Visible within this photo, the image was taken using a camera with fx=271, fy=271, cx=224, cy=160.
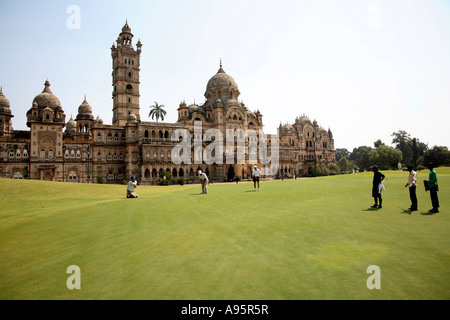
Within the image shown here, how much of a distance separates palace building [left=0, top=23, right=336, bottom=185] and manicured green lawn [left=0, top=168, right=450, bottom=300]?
1740 inches

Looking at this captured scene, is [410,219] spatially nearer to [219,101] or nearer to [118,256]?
[118,256]

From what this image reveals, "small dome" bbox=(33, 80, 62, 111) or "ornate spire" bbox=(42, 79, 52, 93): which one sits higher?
"ornate spire" bbox=(42, 79, 52, 93)

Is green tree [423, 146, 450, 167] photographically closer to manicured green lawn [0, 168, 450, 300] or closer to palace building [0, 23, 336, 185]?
palace building [0, 23, 336, 185]

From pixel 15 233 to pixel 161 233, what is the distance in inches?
208

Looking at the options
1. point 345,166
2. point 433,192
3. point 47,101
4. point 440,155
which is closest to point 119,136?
point 47,101

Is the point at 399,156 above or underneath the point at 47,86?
underneath

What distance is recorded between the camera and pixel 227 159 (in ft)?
198

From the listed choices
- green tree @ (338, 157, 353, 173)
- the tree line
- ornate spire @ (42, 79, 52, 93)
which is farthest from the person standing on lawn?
green tree @ (338, 157, 353, 173)

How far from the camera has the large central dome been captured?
6675 centimetres

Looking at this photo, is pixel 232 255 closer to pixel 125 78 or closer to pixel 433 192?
pixel 433 192

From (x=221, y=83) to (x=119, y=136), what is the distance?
1076 inches

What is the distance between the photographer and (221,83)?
66875mm
